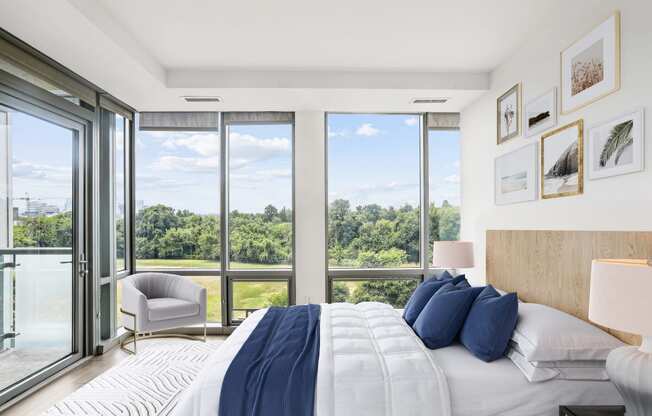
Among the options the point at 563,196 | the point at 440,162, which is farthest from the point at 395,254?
the point at 563,196

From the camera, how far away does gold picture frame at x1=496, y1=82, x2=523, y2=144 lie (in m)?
3.26

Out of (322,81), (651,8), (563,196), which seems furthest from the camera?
(322,81)

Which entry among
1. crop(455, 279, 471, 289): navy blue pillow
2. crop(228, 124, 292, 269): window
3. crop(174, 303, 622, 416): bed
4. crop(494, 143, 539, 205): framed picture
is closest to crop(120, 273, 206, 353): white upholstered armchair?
crop(228, 124, 292, 269): window

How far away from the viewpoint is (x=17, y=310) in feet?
9.52

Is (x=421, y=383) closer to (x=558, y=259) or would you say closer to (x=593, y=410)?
(x=593, y=410)

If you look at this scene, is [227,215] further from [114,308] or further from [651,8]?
[651,8]

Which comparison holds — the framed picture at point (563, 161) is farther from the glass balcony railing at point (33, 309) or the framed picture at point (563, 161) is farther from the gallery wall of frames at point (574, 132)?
the glass balcony railing at point (33, 309)

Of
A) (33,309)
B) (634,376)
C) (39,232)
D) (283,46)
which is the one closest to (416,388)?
(634,376)

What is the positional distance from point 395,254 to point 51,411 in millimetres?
3475

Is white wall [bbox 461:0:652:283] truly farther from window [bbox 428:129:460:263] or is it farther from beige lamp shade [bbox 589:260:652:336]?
beige lamp shade [bbox 589:260:652:336]

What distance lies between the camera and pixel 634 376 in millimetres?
1601

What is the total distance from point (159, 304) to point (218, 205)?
131 centimetres

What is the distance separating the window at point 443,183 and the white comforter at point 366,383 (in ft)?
8.69

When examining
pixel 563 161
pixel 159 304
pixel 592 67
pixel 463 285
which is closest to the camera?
pixel 592 67
